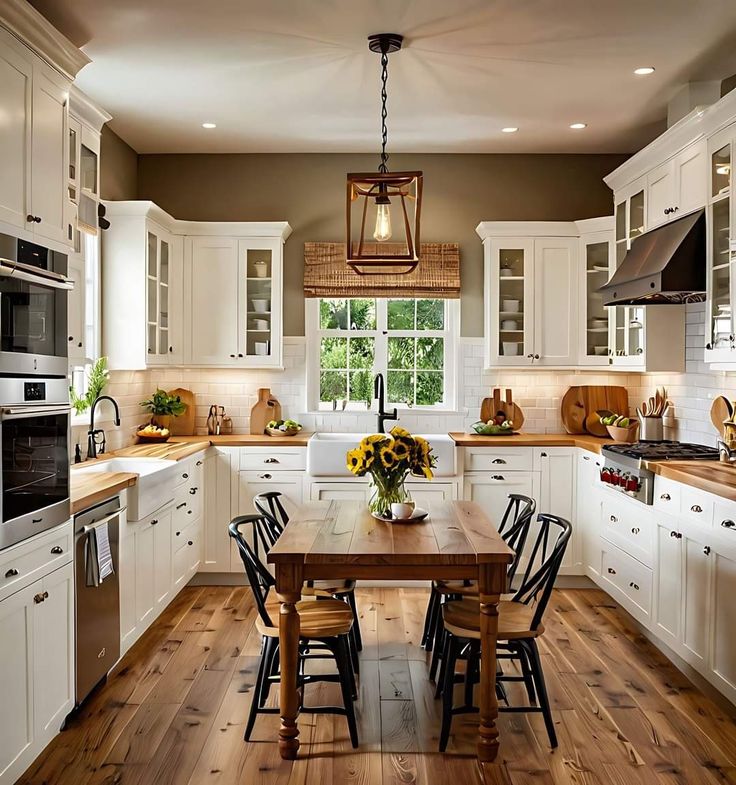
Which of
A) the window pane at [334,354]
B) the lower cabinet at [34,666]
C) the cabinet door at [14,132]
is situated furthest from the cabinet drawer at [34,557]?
the window pane at [334,354]

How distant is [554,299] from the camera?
19.1ft

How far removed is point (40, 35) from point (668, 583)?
3777 millimetres

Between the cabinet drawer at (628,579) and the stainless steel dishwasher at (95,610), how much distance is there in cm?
278

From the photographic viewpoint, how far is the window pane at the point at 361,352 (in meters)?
6.25

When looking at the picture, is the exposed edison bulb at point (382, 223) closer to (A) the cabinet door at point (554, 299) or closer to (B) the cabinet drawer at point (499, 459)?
(B) the cabinet drawer at point (499, 459)

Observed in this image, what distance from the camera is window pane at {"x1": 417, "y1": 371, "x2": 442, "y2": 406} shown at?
6227mm

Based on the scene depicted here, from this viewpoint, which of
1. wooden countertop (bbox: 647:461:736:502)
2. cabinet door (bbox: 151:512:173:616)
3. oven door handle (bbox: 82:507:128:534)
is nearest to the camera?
oven door handle (bbox: 82:507:128:534)

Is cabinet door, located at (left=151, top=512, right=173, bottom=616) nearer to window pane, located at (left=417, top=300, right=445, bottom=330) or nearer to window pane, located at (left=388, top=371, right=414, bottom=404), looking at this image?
window pane, located at (left=388, top=371, right=414, bottom=404)

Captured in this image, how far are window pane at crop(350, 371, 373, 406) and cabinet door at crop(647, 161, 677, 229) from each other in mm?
2408

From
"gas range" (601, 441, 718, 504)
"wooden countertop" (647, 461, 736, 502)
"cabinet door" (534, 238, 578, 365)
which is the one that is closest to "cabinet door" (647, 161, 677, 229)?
"cabinet door" (534, 238, 578, 365)

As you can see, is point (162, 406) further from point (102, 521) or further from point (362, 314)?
point (102, 521)

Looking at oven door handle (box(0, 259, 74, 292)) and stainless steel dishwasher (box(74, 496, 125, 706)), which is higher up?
oven door handle (box(0, 259, 74, 292))

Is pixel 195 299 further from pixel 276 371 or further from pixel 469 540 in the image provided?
pixel 469 540

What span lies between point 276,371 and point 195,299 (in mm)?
842
